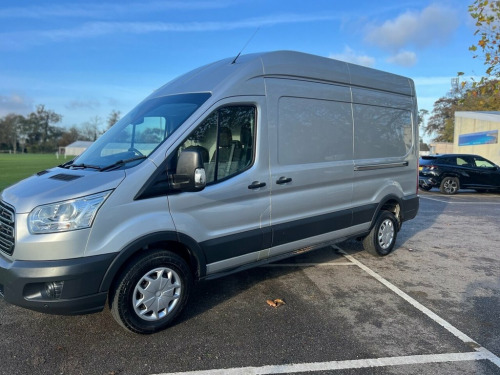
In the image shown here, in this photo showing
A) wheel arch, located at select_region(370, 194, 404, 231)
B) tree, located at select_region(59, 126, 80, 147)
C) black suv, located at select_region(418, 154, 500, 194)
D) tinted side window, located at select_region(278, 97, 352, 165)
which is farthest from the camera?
tree, located at select_region(59, 126, 80, 147)

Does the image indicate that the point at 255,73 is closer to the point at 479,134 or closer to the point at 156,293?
the point at 156,293

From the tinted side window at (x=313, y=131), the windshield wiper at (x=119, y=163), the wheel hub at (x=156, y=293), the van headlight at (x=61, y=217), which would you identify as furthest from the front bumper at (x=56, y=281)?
the tinted side window at (x=313, y=131)

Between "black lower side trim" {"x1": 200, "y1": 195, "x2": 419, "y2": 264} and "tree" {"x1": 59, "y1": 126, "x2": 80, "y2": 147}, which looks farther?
"tree" {"x1": 59, "y1": 126, "x2": 80, "y2": 147}

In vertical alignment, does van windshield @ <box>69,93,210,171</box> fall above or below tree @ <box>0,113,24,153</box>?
below

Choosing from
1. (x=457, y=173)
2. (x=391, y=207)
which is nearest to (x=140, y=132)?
(x=391, y=207)

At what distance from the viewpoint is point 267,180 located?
166 inches

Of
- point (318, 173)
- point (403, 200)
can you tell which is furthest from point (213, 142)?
point (403, 200)

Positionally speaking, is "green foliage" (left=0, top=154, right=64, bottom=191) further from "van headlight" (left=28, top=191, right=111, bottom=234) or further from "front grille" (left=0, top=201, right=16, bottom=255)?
"van headlight" (left=28, top=191, right=111, bottom=234)

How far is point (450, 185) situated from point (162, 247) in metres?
15.1

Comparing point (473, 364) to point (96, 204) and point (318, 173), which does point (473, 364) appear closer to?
point (318, 173)

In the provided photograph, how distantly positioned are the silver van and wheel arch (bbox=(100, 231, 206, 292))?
0.05ft

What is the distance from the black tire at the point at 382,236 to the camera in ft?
19.6

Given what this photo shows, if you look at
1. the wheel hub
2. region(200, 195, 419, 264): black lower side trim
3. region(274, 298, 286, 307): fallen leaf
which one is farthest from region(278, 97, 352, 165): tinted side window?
the wheel hub

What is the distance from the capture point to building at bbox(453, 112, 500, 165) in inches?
1091
